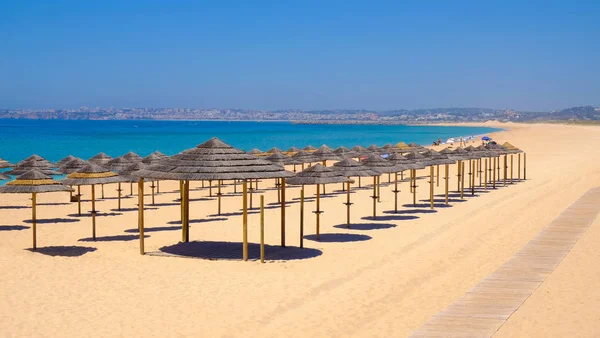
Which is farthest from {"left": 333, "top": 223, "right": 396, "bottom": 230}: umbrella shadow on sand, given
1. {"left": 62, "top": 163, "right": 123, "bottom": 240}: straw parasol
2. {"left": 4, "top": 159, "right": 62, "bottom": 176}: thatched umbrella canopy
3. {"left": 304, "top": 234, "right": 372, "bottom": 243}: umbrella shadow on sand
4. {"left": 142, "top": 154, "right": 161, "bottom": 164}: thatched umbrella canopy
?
{"left": 4, "top": 159, "right": 62, "bottom": 176}: thatched umbrella canopy

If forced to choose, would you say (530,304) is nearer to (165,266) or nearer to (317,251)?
(317,251)

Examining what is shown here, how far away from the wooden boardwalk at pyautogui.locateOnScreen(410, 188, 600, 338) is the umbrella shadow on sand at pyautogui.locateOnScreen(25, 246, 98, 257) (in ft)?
25.7

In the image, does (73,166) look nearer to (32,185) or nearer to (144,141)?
(32,185)

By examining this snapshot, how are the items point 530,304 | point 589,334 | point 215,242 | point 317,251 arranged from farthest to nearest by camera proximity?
point 215,242 < point 317,251 < point 530,304 < point 589,334

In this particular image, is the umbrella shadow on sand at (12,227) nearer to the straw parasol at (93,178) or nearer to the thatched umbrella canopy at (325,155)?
the straw parasol at (93,178)

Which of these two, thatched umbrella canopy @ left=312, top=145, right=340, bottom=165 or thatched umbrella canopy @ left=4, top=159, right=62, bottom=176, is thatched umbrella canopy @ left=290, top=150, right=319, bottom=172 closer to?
thatched umbrella canopy @ left=312, top=145, right=340, bottom=165

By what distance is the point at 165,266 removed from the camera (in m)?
12.1

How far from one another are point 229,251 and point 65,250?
3.44 metres

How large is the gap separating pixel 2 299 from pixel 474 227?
421 inches

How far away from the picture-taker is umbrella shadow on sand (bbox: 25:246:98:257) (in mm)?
13383

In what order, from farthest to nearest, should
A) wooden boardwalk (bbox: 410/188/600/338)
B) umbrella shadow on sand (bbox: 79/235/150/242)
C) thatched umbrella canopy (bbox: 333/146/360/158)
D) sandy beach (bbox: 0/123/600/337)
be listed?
thatched umbrella canopy (bbox: 333/146/360/158) < umbrella shadow on sand (bbox: 79/235/150/242) < sandy beach (bbox: 0/123/600/337) < wooden boardwalk (bbox: 410/188/600/338)

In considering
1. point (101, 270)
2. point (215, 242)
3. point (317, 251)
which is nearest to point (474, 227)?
point (317, 251)

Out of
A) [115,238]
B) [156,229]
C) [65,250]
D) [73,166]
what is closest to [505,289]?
[65,250]

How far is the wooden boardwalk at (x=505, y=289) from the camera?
8.09m
